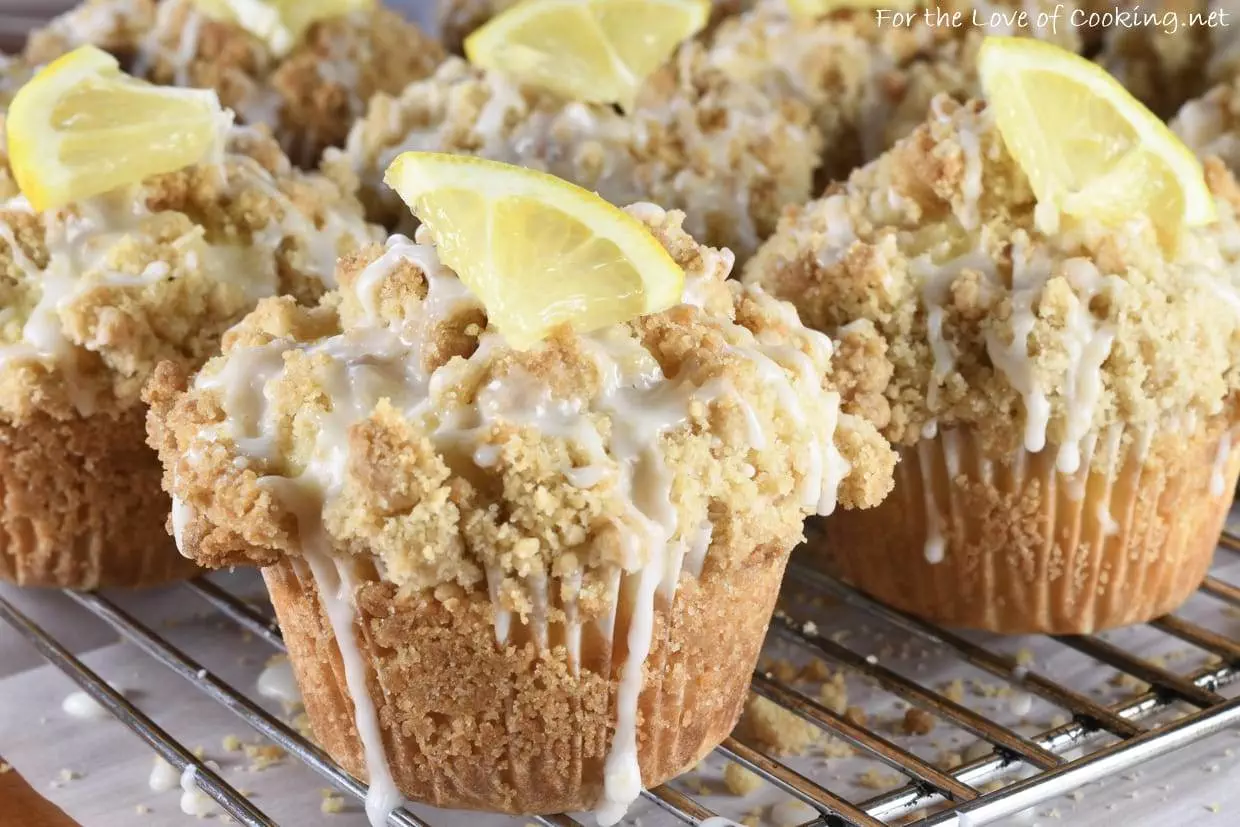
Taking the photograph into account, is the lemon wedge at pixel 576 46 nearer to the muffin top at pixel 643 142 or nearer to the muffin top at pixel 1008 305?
the muffin top at pixel 643 142

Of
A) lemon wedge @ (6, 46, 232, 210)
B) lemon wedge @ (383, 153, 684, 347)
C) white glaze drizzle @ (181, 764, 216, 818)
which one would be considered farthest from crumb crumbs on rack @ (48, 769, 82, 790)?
lemon wedge @ (383, 153, 684, 347)

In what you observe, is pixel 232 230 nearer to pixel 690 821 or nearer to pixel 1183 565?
pixel 690 821

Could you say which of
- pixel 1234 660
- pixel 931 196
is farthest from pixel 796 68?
pixel 1234 660

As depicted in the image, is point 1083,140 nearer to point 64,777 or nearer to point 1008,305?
point 1008,305

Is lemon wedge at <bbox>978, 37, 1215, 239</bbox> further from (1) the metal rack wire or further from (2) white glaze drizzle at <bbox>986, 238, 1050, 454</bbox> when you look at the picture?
(1) the metal rack wire

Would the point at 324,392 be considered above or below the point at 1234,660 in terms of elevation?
above

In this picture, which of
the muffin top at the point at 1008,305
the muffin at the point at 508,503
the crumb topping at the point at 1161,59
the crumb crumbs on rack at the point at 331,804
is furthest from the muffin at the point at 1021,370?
Answer: the crumb crumbs on rack at the point at 331,804
